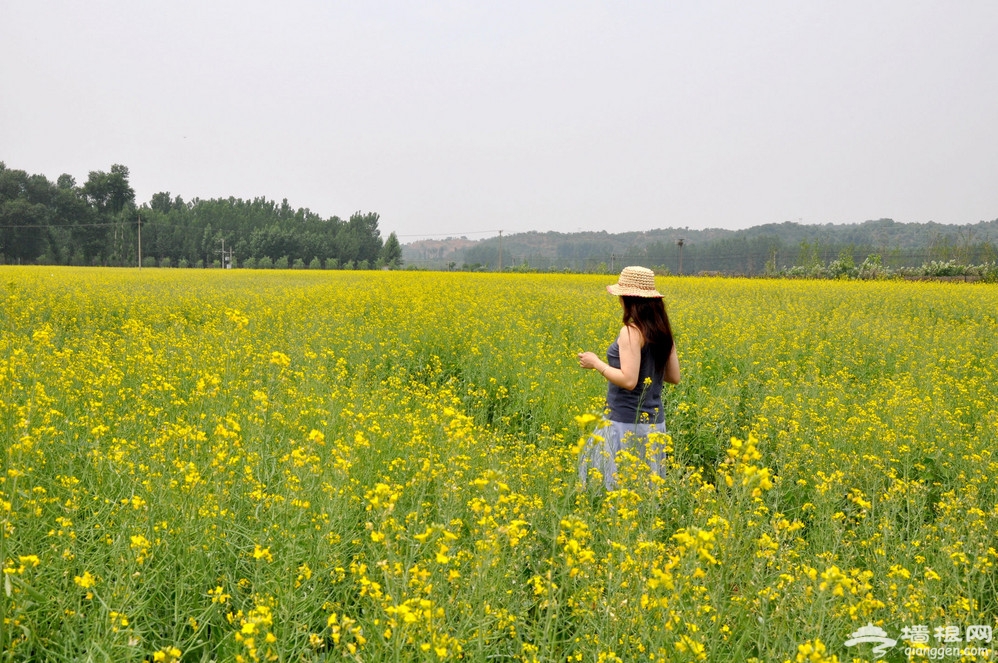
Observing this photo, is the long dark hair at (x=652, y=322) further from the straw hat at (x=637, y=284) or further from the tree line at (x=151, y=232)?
the tree line at (x=151, y=232)

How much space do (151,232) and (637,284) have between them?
77.2 m

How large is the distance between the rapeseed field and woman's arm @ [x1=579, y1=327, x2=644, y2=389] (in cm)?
58

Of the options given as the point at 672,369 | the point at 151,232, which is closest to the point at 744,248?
the point at 151,232

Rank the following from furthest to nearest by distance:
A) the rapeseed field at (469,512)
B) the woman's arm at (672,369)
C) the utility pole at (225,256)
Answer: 1. the utility pole at (225,256)
2. the woman's arm at (672,369)
3. the rapeseed field at (469,512)

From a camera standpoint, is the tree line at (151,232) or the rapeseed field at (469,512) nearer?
the rapeseed field at (469,512)

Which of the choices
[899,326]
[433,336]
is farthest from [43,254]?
[899,326]

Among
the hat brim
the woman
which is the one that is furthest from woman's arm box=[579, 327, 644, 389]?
the hat brim

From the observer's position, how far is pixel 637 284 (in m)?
4.34

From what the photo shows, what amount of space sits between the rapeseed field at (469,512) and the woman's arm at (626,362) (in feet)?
1.91

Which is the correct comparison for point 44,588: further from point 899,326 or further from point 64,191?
point 64,191

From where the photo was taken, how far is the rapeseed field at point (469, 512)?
2191 millimetres

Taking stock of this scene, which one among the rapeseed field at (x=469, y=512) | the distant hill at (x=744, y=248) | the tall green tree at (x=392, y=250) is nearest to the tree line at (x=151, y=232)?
the tall green tree at (x=392, y=250)

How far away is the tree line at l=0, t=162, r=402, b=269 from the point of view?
61844 mm

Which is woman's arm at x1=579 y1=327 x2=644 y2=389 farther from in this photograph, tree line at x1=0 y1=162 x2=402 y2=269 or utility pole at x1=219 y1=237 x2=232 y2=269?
utility pole at x1=219 y1=237 x2=232 y2=269
